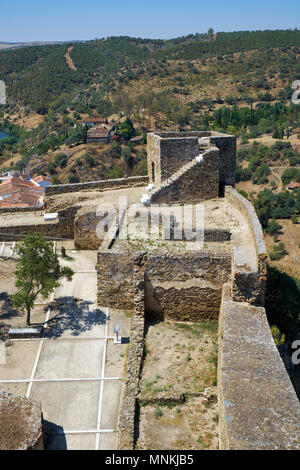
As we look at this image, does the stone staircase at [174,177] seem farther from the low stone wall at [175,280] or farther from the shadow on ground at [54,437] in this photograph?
the shadow on ground at [54,437]

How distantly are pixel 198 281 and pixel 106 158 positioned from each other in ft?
134

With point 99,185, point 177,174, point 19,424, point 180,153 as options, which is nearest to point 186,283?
point 19,424

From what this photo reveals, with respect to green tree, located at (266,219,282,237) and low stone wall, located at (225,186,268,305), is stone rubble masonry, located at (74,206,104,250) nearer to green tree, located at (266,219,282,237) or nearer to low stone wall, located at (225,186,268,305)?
low stone wall, located at (225,186,268,305)

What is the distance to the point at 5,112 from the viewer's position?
78.1 meters

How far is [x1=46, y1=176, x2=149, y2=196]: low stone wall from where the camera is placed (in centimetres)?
1576

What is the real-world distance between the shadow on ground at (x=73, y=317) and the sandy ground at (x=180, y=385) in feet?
4.93

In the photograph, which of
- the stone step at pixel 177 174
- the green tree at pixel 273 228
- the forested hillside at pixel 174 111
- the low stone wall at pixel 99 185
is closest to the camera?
the stone step at pixel 177 174

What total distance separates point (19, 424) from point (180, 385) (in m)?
3.05

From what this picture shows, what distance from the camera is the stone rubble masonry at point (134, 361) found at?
6.87 metres


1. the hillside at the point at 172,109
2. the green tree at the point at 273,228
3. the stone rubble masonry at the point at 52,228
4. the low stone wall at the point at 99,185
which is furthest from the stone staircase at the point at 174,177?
the green tree at the point at 273,228

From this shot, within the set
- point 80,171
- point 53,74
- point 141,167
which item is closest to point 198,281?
point 141,167

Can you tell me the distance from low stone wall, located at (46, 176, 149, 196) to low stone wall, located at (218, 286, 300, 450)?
9.27 m

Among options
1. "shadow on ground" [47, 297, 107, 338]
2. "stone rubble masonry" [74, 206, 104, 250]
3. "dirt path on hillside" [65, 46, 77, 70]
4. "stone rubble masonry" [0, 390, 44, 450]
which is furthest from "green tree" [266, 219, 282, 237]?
"dirt path on hillside" [65, 46, 77, 70]

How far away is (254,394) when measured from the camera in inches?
237
